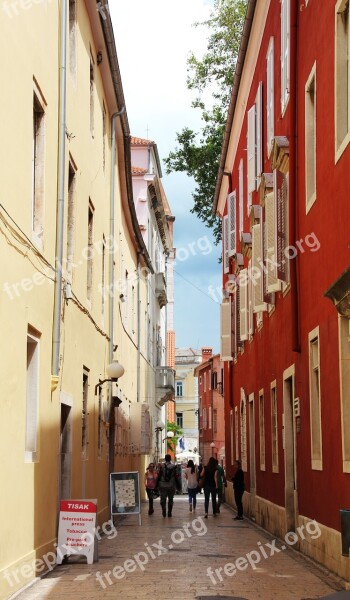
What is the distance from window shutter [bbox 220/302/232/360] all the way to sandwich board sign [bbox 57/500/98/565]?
17.6 m

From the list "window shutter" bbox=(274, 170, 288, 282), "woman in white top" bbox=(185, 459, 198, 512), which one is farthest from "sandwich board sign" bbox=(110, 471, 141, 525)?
"window shutter" bbox=(274, 170, 288, 282)

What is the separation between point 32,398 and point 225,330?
765 inches

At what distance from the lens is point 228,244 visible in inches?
1201

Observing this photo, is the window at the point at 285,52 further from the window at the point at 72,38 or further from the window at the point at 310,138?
the window at the point at 72,38

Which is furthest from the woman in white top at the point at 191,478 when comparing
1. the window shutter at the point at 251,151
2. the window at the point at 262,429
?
the window shutter at the point at 251,151

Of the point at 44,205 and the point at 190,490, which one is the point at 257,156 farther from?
the point at 190,490

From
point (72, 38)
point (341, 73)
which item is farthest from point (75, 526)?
point (72, 38)

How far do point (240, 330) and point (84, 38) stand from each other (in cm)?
1151

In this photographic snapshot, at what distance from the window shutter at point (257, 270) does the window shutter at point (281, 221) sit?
3.06 meters

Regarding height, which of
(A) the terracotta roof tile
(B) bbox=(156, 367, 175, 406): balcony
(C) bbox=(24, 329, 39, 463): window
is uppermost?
(A) the terracotta roof tile

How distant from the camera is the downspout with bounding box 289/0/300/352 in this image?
16391mm

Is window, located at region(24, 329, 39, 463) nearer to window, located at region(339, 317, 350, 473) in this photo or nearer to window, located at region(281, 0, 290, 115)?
window, located at region(339, 317, 350, 473)

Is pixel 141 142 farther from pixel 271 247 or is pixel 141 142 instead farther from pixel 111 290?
pixel 271 247

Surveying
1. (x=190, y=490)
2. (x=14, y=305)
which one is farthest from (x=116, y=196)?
(x=14, y=305)
